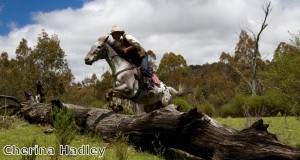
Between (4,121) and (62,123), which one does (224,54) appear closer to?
(4,121)

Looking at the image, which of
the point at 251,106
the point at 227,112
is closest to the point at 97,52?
the point at 251,106

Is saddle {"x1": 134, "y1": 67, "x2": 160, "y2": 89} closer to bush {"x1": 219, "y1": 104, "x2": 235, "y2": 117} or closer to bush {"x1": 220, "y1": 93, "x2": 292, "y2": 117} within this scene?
bush {"x1": 220, "y1": 93, "x2": 292, "y2": 117}

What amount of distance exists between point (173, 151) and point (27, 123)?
6.44m

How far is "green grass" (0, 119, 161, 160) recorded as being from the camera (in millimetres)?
7573

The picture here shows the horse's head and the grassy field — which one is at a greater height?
the horse's head

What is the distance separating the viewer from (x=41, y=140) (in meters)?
9.75

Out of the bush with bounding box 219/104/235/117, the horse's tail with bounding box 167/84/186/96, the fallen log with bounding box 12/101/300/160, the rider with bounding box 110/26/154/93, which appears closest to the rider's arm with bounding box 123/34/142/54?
the rider with bounding box 110/26/154/93

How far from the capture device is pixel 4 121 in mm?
12609

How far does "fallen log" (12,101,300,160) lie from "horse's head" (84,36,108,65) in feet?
4.86

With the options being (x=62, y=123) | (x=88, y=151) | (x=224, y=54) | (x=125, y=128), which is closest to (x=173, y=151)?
(x=125, y=128)

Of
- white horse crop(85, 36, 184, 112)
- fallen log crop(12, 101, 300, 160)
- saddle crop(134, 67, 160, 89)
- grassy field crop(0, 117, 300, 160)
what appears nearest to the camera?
fallen log crop(12, 101, 300, 160)

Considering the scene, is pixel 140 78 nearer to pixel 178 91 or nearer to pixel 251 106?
pixel 178 91

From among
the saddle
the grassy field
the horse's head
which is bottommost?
the grassy field

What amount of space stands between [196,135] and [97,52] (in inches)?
148
